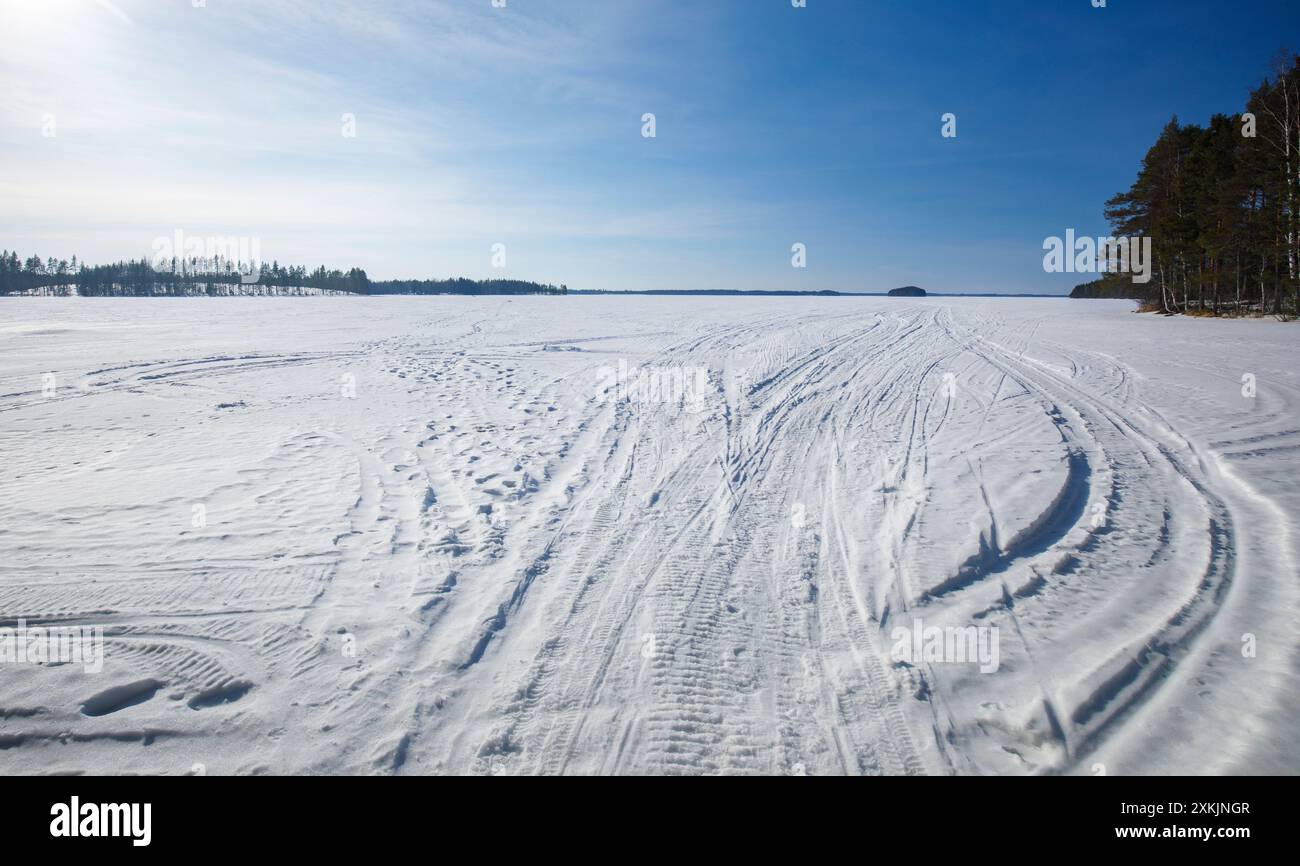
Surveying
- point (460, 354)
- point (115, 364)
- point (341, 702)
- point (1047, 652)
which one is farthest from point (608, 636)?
point (115, 364)

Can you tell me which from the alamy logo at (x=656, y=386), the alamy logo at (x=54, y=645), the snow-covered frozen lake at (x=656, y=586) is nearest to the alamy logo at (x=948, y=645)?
the snow-covered frozen lake at (x=656, y=586)

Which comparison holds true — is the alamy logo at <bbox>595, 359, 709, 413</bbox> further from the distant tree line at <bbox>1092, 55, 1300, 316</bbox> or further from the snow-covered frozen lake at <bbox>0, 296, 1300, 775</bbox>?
the distant tree line at <bbox>1092, 55, 1300, 316</bbox>

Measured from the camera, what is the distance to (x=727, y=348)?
51.2 ft

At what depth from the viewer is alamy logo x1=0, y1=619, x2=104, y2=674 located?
2.90m

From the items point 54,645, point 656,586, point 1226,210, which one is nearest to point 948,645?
point 656,586

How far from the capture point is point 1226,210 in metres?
26.9

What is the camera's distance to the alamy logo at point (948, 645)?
2869 millimetres

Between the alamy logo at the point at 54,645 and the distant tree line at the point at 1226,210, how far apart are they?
3611cm

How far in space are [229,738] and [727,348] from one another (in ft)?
46.7
